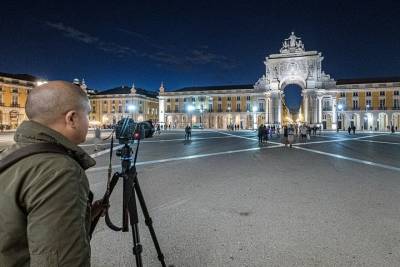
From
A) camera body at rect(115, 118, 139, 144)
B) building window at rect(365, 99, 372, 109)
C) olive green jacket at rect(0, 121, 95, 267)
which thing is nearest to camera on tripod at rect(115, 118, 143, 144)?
camera body at rect(115, 118, 139, 144)

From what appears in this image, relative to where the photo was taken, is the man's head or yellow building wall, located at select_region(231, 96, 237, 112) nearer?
the man's head

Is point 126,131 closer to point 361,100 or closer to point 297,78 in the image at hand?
point 297,78

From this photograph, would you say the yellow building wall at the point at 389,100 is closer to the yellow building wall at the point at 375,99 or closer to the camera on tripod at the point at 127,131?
the yellow building wall at the point at 375,99

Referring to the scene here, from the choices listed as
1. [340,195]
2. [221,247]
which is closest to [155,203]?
[221,247]

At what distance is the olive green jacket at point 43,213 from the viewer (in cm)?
108

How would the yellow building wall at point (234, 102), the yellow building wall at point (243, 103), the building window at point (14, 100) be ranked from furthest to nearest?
the yellow building wall at point (234, 102)
the yellow building wall at point (243, 103)
the building window at point (14, 100)

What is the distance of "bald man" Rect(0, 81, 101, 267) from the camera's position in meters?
1.08

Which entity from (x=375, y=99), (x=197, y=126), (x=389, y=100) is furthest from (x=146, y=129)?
(x=389, y=100)

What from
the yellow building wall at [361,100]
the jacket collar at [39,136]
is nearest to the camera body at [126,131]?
the jacket collar at [39,136]

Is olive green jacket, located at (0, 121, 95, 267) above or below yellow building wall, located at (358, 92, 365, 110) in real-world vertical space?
below

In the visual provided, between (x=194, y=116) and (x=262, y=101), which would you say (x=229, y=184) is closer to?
(x=262, y=101)

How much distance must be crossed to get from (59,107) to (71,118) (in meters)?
0.07

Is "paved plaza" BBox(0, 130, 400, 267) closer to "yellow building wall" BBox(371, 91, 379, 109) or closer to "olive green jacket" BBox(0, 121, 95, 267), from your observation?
"olive green jacket" BBox(0, 121, 95, 267)

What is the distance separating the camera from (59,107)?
1.36 m
